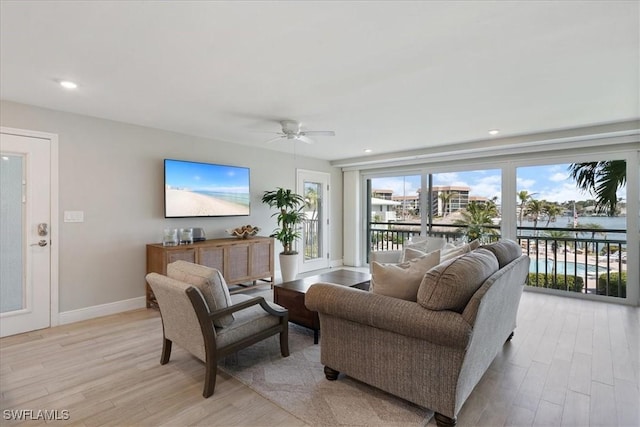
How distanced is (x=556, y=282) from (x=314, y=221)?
4.09 metres

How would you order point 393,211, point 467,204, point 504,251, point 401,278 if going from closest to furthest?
point 401,278 < point 504,251 < point 467,204 < point 393,211

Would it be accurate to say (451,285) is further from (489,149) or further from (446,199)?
(446,199)

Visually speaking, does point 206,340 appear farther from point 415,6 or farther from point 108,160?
point 108,160

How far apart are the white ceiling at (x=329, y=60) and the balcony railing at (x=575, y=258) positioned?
173 centimetres

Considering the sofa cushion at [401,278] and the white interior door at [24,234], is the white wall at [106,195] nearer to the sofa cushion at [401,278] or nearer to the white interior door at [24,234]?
the white interior door at [24,234]

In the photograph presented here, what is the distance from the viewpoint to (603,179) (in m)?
4.41

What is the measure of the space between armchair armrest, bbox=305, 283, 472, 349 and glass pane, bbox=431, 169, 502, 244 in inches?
153

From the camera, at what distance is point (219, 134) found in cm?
454

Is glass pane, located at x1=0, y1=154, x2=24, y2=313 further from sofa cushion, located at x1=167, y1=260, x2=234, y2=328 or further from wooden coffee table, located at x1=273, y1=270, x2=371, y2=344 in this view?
wooden coffee table, located at x1=273, y1=270, x2=371, y2=344

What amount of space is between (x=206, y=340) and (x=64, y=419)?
0.89 m

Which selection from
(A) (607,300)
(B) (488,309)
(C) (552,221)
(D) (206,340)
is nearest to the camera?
(B) (488,309)

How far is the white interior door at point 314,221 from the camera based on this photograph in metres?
6.21

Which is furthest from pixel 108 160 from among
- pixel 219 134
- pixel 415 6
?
pixel 415 6

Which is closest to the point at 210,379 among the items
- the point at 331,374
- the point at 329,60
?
the point at 331,374
